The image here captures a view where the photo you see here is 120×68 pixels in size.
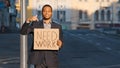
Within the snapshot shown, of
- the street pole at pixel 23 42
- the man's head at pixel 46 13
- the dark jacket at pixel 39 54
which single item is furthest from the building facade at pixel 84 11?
the street pole at pixel 23 42

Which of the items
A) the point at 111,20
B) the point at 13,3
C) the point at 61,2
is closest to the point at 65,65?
the point at 13,3

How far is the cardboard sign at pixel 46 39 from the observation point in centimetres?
920

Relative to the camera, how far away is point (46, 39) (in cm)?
927

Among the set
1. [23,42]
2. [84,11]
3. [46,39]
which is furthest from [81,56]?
[84,11]

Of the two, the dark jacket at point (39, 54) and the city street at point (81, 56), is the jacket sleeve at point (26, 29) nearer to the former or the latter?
the dark jacket at point (39, 54)

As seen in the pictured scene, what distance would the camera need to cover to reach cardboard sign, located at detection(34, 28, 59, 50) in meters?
9.20

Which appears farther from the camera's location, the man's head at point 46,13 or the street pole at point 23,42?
the man's head at point 46,13

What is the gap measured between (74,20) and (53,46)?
5512 inches

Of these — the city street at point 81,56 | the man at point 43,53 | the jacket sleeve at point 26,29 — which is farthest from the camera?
the city street at point 81,56

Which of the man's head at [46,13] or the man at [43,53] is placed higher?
the man's head at [46,13]

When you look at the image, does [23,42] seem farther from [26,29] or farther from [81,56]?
[81,56]

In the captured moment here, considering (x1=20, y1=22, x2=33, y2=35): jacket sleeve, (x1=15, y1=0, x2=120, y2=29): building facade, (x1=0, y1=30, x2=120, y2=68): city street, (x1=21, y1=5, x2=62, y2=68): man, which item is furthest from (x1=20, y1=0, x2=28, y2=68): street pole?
(x1=15, y1=0, x2=120, y2=29): building facade

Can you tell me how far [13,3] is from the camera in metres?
108

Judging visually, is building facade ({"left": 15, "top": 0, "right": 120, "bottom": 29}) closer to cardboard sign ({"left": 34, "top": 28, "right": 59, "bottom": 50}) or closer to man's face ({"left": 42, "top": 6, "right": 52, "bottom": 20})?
cardboard sign ({"left": 34, "top": 28, "right": 59, "bottom": 50})
